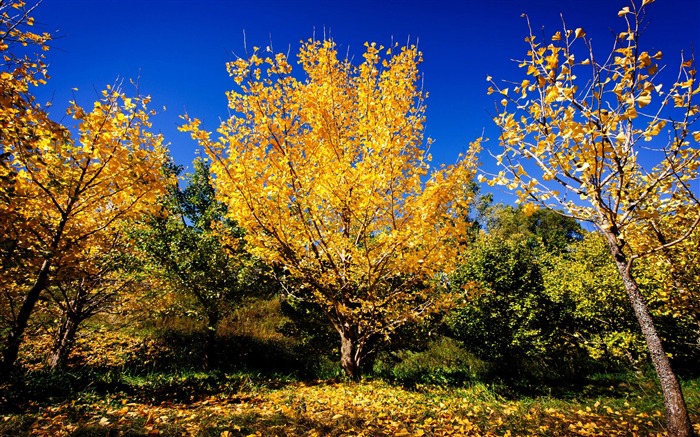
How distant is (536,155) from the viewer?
10.7 ft

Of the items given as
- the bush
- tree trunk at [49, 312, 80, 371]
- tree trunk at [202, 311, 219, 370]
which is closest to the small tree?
tree trunk at [49, 312, 80, 371]

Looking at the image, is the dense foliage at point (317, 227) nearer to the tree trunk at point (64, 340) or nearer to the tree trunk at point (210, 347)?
the tree trunk at point (64, 340)

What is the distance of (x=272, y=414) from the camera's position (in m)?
4.24

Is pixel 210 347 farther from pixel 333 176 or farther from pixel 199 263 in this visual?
pixel 333 176

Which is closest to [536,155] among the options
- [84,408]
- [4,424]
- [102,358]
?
[4,424]

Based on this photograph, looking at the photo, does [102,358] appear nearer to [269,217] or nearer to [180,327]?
[180,327]

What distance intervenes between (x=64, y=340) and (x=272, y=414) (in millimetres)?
7546

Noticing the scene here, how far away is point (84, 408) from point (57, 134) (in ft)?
14.4

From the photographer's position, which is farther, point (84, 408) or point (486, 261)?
point (486, 261)

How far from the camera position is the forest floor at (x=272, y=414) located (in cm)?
366

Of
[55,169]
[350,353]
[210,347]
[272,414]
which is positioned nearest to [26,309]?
[55,169]

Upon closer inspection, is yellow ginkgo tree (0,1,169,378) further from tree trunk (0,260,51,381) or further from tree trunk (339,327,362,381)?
tree trunk (339,327,362,381)

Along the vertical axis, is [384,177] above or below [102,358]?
above

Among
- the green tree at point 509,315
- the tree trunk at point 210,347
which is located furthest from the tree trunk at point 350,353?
the tree trunk at point 210,347
